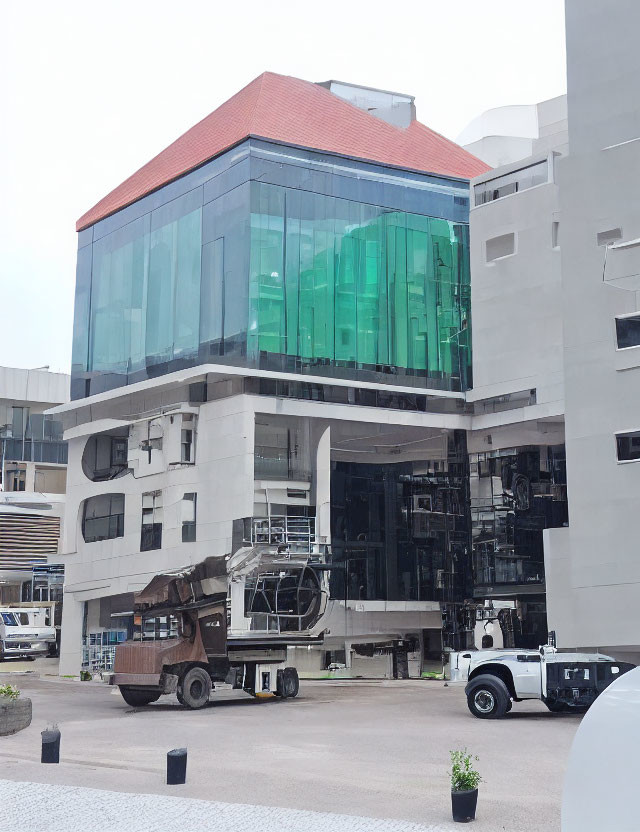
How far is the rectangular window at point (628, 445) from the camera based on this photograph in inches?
1369

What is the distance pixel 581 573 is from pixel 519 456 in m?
16.6

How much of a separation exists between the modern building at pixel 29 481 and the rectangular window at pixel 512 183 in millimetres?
34776

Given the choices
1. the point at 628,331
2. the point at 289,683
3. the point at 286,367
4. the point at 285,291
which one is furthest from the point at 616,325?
the point at 285,291

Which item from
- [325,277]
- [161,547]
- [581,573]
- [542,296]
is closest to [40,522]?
[161,547]

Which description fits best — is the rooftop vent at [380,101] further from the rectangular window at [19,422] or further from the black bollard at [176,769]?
the black bollard at [176,769]

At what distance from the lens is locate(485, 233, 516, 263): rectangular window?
51.2 meters

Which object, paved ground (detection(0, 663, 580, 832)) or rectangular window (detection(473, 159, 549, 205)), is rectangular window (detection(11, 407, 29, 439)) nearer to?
rectangular window (detection(473, 159, 549, 205))

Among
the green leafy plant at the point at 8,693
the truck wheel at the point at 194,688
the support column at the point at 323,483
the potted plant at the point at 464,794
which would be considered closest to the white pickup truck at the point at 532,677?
the truck wheel at the point at 194,688

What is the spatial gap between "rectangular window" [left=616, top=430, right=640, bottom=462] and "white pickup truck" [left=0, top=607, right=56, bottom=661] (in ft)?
115

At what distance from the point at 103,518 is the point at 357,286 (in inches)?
679

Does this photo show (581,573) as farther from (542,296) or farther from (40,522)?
(40,522)

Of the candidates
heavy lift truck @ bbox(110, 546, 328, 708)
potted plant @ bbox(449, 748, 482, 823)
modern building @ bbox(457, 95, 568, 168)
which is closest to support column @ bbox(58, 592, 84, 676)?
heavy lift truck @ bbox(110, 546, 328, 708)

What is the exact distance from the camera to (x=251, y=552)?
4019 centimetres

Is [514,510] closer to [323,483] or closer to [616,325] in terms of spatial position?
[323,483]
